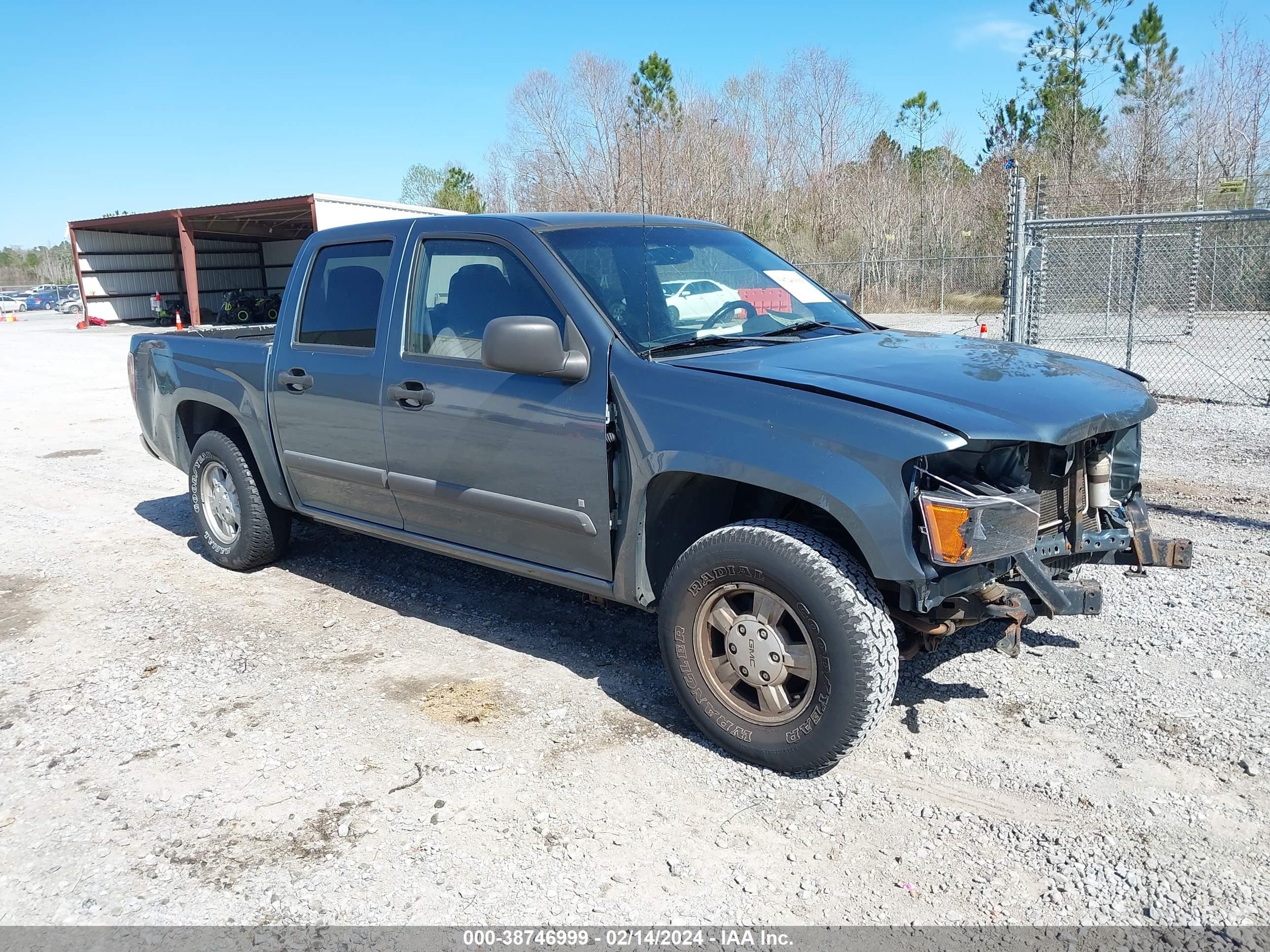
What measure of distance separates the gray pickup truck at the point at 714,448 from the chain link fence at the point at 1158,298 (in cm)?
671

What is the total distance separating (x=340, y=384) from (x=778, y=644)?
2.59 meters

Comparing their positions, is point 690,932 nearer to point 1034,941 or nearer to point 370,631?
point 1034,941

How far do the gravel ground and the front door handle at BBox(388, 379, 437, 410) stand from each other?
117 centimetres

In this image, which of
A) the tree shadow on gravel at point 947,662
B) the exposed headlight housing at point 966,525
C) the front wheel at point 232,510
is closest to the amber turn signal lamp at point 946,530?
the exposed headlight housing at point 966,525

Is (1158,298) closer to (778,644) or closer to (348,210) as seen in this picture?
(778,644)

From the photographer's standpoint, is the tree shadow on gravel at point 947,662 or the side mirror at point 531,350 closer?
the side mirror at point 531,350

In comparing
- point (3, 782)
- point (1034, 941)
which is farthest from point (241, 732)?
point (1034, 941)

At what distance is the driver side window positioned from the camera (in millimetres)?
4074

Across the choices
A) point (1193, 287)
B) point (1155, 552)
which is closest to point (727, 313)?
point (1155, 552)

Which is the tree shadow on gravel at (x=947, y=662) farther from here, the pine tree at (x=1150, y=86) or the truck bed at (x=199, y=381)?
the pine tree at (x=1150, y=86)

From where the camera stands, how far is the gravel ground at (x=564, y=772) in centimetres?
280

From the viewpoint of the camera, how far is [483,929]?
8.80 ft

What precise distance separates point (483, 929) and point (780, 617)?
1361 millimetres

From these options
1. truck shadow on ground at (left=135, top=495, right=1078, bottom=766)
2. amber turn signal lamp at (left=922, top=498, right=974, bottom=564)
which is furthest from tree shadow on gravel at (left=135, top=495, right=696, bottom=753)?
amber turn signal lamp at (left=922, top=498, right=974, bottom=564)
